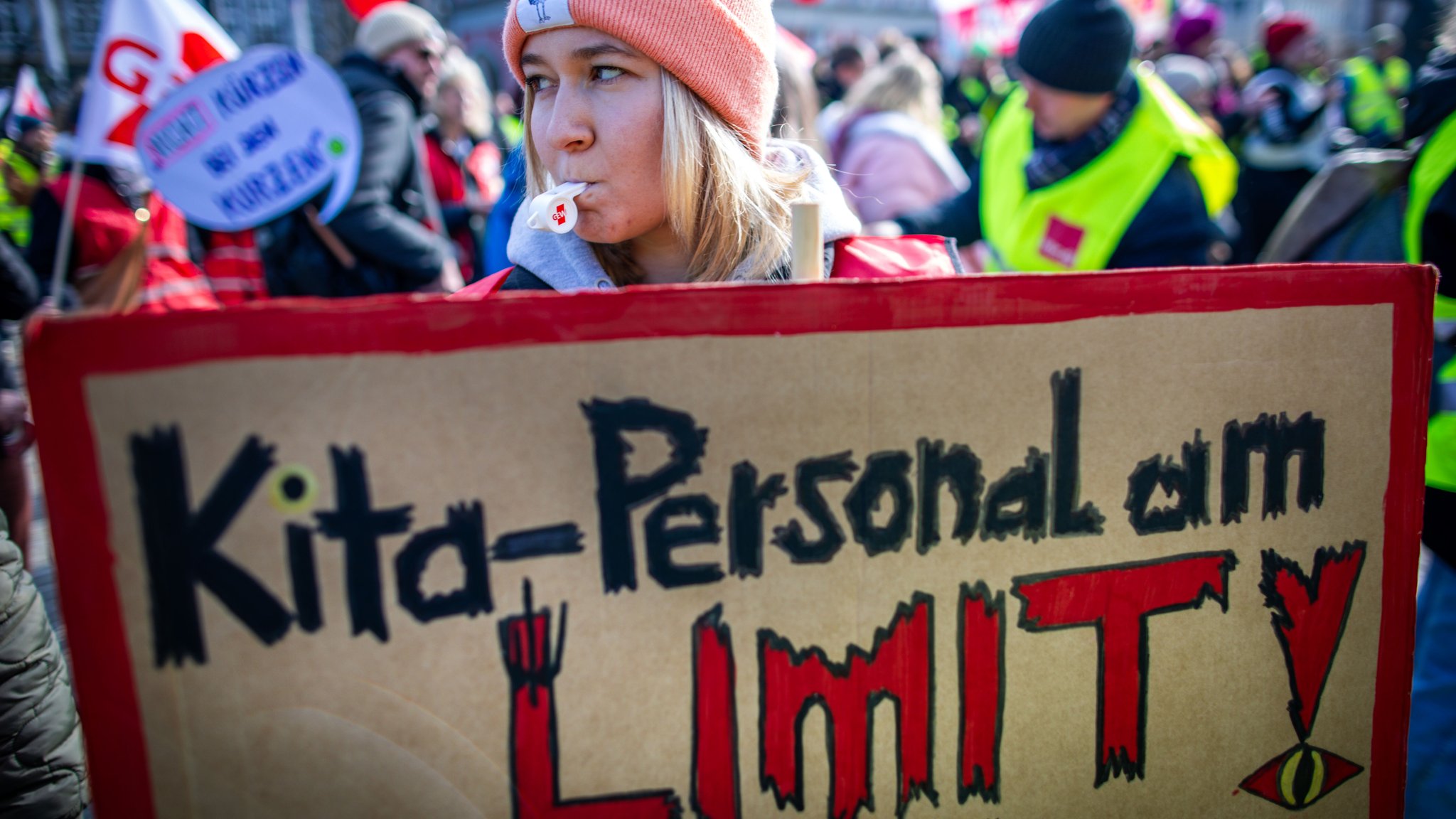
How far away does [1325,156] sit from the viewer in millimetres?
5871

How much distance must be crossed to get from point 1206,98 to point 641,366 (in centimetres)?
748

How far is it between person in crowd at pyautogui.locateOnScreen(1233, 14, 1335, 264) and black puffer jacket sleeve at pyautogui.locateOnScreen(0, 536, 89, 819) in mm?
6267

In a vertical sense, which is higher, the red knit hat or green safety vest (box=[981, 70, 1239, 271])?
the red knit hat

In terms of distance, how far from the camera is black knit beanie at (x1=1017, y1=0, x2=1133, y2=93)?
231 centimetres

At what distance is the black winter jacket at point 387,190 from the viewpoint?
3035 millimetres

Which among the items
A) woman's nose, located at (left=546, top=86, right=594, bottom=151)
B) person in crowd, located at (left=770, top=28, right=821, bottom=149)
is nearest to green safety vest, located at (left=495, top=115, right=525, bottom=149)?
person in crowd, located at (left=770, top=28, right=821, bottom=149)

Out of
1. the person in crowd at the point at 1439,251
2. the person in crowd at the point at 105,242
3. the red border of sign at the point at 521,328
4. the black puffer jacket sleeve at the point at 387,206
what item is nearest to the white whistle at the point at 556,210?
the red border of sign at the point at 521,328

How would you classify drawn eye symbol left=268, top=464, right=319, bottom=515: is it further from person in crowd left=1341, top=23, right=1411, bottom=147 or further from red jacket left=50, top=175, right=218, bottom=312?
person in crowd left=1341, top=23, right=1411, bottom=147

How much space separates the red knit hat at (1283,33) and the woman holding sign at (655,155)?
249 inches

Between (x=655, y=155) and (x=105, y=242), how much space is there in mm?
2647

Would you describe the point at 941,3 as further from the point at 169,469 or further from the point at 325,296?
the point at 169,469

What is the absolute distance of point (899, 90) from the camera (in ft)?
13.0

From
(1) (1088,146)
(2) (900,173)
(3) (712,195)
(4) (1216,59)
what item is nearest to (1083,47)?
(1) (1088,146)

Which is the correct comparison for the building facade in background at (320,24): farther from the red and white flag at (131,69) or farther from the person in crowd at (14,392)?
the person in crowd at (14,392)
